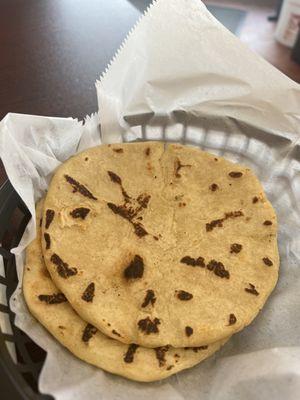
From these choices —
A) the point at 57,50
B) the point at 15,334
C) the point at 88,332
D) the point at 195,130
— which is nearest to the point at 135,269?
the point at 88,332

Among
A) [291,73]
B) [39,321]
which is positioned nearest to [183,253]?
[39,321]

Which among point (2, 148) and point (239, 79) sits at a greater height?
point (239, 79)

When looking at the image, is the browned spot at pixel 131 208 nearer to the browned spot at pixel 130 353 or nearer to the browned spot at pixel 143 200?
the browned spot at pixel 143 200

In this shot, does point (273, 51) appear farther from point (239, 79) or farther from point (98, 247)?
point (98, 247)

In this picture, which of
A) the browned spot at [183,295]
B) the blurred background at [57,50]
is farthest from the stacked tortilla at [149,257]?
the blurred background at [57,50]

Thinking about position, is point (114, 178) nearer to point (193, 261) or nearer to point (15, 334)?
point (193, 261)
